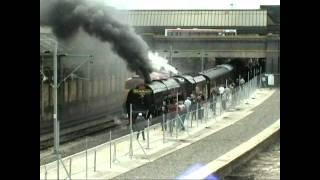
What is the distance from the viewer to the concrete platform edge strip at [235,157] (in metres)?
7.34

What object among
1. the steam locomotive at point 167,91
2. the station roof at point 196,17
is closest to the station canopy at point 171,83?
the steam locomotive at point 167,91

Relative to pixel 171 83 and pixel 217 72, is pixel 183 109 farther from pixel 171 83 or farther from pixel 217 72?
pixel 217 72

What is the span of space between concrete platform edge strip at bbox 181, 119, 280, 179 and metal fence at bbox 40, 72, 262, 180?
60.3 inches

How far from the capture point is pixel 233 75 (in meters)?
19.9

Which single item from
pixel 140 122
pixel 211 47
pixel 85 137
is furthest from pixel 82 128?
pixel 211 47

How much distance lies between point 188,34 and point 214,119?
2.69 m

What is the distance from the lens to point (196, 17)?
39.7 feet

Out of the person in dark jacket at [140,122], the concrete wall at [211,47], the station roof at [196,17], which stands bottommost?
the person in dark jacket at [140,122]

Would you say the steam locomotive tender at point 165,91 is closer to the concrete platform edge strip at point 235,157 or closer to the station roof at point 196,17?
the station roof at point 196,17

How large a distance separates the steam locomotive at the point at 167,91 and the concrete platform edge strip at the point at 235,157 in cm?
255

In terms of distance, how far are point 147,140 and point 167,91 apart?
7.64 feet

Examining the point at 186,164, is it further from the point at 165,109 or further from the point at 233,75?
the point at 233,75
